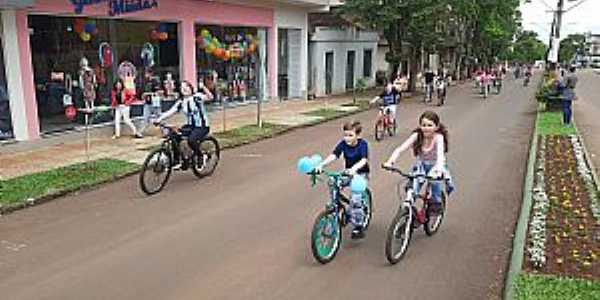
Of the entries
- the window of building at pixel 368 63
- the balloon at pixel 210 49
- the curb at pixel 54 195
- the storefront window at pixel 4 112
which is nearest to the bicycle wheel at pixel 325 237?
the curb at pixel 54 195

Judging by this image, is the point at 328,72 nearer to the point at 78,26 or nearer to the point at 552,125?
the point at 552,125

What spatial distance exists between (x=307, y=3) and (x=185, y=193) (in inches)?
647

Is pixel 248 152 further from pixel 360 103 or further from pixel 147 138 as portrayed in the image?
pixel 360 103

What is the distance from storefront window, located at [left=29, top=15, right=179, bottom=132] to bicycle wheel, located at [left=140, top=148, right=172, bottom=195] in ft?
18.6

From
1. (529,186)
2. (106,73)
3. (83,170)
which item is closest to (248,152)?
(83,170)

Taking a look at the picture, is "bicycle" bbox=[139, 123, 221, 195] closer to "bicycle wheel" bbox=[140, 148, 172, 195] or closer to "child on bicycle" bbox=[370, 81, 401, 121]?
"bicycle wheel" bbox=[140, 148, 172, 195]

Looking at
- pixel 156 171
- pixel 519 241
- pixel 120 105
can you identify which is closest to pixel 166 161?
pixel 156 171

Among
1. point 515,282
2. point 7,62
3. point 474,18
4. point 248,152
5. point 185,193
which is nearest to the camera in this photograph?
point 515,282

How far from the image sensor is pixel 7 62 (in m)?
12.1

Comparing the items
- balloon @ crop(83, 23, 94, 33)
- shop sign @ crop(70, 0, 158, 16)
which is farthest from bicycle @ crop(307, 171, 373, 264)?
balloon @ crop(83, 23, 94, 33)

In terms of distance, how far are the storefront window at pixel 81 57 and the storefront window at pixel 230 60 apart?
91.3 inches

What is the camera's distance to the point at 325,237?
612 cm

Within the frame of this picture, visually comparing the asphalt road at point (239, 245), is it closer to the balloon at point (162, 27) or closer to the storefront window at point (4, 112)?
the storefront window at point (4, 112)

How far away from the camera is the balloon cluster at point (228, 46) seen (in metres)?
19.1
